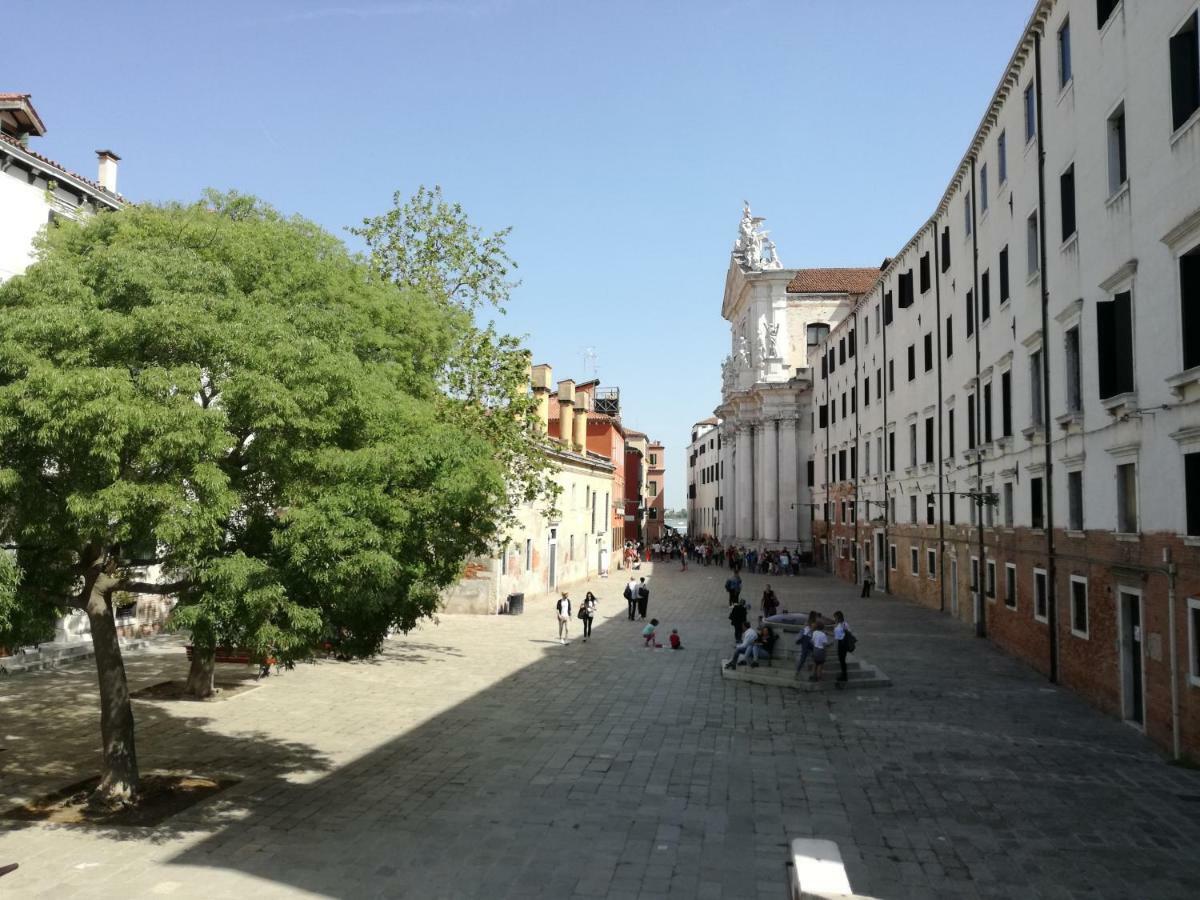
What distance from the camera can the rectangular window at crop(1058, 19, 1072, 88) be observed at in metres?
18.3

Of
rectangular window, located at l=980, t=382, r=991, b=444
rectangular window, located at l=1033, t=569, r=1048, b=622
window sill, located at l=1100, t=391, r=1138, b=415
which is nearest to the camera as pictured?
window sill, located at l=1100, t=391, r=1138, b=415

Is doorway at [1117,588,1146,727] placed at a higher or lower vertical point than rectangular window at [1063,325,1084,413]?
lower

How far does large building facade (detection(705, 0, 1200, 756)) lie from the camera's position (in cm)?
1316

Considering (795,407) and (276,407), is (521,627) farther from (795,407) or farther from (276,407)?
(795,407)

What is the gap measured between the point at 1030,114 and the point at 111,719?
839 inches

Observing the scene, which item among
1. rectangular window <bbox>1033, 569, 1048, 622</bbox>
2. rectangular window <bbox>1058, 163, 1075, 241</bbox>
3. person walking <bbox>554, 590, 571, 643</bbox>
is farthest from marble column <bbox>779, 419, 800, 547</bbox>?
rectangular window <bbox>1058, 163, 1075, 241</bbox>

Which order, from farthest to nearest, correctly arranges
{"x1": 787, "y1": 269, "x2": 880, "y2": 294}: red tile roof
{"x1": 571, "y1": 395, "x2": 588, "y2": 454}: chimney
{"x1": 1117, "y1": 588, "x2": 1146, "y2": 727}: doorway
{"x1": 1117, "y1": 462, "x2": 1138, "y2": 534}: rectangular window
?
1. {"x1": 787, "y1": 269, "x2": 880, "y2": 294}: red tile roof
2. {"x1": 571, "y1": 395, "x2": 588, "y2": 454}: chimney
3. {"x1": 1117, "y1": 588, "x2": 1146, "y2": 727}: doorway
4. {"x1": 1117, "y1": 462, "x2": 1138, "y2": 534}: rectangular window

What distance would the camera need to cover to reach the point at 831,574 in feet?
176

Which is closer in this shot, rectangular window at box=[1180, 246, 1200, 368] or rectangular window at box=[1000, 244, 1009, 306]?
rectangular window at box=[1180, 246, 1200, 368]

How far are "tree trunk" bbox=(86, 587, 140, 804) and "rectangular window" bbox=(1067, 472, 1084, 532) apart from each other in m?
16.4

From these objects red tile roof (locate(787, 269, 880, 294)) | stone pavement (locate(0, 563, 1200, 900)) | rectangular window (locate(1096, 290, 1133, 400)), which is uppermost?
red tile roof (locate(787, 269, 880, 294))

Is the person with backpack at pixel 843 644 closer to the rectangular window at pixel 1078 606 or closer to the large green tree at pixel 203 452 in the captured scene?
the rectangular window at pixel 1078 606

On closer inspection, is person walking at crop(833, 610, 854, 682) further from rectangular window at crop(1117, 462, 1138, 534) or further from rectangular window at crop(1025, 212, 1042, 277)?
rectangular window at crop(1025, 212, 1042, 277)

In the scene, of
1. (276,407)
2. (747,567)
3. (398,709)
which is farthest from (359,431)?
(747,567)
